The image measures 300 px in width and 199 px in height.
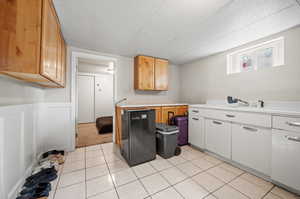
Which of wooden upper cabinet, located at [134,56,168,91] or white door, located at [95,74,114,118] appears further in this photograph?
white door, located at [95,74,114,118]

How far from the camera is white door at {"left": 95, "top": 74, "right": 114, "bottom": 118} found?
5.06 metres

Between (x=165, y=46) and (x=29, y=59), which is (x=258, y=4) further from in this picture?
(x=29, y=59)

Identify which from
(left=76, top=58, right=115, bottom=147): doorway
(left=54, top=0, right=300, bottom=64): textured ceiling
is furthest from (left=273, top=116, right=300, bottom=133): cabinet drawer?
(left=76, top=58, right=115, bottom=147): doorway

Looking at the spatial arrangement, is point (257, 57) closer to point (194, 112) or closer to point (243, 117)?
point (243, 117)

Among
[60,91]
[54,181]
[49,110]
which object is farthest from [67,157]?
[60,91]

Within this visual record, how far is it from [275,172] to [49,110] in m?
3.65

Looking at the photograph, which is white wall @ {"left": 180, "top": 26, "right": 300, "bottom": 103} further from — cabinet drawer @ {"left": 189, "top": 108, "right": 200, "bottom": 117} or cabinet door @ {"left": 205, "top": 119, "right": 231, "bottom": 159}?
cabinet door @ {"left": 205, "top": 119, "right": 231, "bottom": 159}

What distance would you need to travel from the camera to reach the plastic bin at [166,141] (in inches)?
79.7

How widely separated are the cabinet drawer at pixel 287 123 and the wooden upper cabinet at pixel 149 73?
2.21m

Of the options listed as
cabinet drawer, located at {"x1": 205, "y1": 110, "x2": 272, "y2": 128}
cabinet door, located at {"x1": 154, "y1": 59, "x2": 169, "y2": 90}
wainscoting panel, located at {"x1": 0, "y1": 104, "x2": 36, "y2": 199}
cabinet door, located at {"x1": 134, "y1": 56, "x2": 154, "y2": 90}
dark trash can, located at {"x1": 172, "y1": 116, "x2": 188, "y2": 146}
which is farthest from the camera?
cabinet door, located at {"x1": 154, "y1": 59, "x2": 169, "y2": 90}

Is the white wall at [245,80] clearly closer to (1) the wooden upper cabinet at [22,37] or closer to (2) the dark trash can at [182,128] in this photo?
(2) the dark trash can at [182,128]

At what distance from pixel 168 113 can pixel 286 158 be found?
185cm

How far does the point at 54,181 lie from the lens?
144cm

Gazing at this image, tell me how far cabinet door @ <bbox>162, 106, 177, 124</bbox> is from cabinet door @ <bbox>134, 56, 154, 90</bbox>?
714 mm
